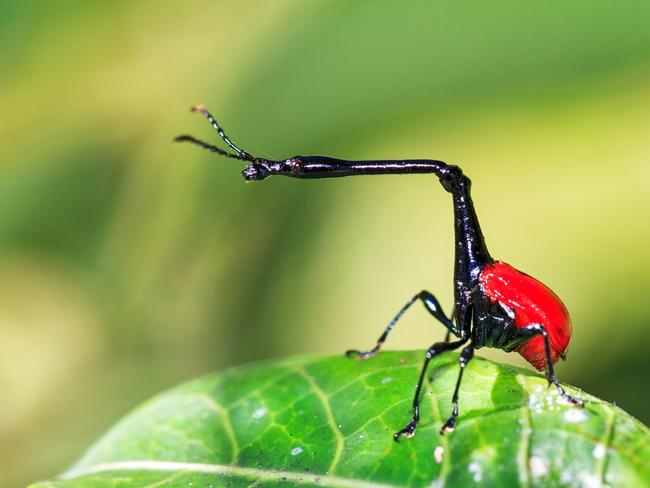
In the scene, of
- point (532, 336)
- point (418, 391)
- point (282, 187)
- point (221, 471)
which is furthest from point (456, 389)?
point (282, 187)

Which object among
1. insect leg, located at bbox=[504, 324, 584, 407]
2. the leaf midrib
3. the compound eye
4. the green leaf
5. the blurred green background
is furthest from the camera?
the blurred green background

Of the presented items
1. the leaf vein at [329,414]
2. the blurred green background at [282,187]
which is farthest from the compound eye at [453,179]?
the blurred green background at [282,187]

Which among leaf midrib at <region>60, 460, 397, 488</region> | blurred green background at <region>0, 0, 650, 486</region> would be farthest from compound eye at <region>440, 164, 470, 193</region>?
leaf midrib at <region>60, 460, 397, 488</region>

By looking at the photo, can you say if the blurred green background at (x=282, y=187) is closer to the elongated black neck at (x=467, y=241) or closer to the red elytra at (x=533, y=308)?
the red elytra at (x=533, y=308)

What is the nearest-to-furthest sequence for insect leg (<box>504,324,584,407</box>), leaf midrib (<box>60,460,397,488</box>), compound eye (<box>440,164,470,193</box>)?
1. leaf midrib (<box>60,460,397,488</box>)
2. insect leg (<box>504,324,584,407</box>)
3. compound eye (<box>440,164,470,193</box>)

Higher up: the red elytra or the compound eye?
the compound eye

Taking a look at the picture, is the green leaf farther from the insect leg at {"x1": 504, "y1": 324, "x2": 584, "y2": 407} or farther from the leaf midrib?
the insect leg at {"x1": 504, "y1": 324, "x2": 584, "y2": 407}

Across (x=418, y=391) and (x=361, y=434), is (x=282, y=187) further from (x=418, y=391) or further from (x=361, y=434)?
(x=361, y=434)

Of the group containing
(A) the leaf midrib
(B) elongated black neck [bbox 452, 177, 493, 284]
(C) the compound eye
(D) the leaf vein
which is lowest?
(A) the leaf midrib
